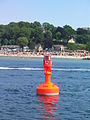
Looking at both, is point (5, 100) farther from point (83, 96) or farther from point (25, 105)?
point (83, 96)

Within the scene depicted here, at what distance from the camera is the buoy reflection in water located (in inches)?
1172

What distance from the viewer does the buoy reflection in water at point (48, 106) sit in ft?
97.6

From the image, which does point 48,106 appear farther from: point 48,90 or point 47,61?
point 47,61

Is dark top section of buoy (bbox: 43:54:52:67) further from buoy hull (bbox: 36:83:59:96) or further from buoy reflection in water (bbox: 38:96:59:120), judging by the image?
buoy reflection in water (bbox: 38:96:59:120)

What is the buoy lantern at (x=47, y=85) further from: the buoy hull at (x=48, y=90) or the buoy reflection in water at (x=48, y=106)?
the buoy reflection in water at (x=48, y=106)

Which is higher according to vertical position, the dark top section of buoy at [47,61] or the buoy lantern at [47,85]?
the dark top section of buoy at [47,61]

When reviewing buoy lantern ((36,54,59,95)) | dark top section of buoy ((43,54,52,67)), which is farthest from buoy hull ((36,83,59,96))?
dark top section of buoy ((43,54,52,67))

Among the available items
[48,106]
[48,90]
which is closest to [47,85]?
[48,90]

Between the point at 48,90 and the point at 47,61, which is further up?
the point at 47,61

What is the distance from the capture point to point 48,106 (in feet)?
108

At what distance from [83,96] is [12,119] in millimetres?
12743

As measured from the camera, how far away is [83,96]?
131 feet

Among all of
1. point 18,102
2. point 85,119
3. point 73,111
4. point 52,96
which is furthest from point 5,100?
point 85,119

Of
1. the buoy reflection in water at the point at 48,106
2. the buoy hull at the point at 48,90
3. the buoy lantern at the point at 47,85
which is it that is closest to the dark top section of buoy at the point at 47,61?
the buoy lantern at the point at 47,85
